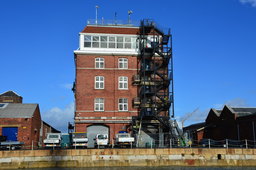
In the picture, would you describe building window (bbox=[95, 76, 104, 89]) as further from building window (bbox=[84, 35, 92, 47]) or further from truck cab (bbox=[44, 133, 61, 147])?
truck cab (bbox=[44, 133, 61, 147])

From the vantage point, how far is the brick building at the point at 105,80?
43.3 m

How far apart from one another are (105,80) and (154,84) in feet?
23.7

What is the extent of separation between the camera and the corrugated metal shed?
1640 inches

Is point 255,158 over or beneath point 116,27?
beneath

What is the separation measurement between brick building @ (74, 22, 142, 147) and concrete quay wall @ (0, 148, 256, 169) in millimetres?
10898

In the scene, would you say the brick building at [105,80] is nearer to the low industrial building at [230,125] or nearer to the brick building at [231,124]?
the low industrial building at [230,125]

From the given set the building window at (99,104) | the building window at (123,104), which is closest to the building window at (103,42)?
the building window at (99,104)

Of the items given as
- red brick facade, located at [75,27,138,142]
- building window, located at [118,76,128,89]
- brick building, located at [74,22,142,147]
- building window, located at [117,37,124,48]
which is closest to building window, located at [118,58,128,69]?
brick building, located at [74,22,142,147]

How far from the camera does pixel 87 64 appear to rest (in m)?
44.6

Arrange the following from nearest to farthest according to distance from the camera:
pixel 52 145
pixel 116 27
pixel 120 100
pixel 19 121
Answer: pixel 52 145, pixel 19 121, pixel 120 100, pixel 116 27

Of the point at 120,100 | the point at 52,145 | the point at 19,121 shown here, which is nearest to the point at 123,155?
the point at 52,145

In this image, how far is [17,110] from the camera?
43.1m

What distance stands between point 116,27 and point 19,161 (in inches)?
1001

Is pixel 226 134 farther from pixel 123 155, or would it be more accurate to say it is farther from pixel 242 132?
pixel 123 155
